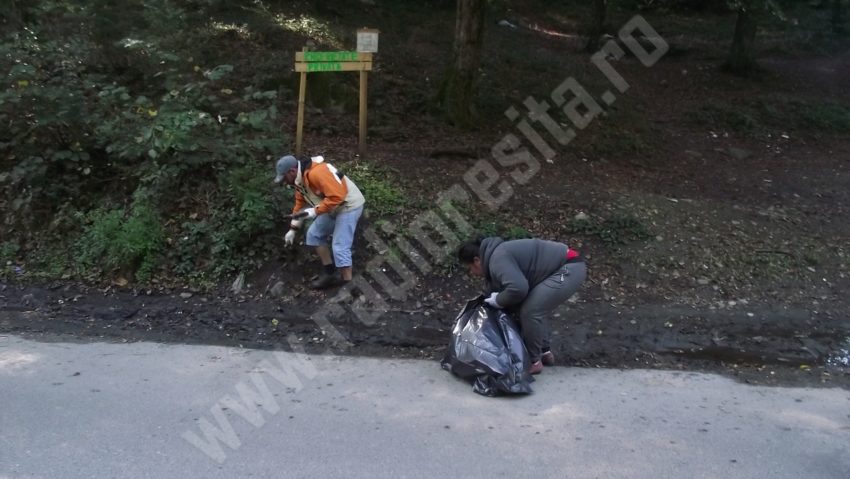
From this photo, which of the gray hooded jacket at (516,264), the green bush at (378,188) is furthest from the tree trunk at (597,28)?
the gray hooded jacket at (516,264)

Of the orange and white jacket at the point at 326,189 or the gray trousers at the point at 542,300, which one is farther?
the orange and white jacket at the point at 326,189

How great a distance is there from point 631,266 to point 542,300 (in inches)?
96.6

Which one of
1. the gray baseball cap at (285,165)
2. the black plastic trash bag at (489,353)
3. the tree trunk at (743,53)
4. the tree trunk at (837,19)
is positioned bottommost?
the black plastic trash bag at (489,353)

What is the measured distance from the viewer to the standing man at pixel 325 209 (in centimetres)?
616

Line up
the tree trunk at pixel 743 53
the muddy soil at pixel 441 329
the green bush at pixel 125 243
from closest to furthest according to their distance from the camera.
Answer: the muddy soil at pixel 441 329
the green bush at pixel 125 243
the tree trunk at pixel 743 53

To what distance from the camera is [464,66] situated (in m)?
9.49

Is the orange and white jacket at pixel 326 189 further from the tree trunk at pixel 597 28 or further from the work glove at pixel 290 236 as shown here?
the tree trunk at pixel 597 28

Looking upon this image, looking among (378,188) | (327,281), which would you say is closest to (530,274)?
(327,281)

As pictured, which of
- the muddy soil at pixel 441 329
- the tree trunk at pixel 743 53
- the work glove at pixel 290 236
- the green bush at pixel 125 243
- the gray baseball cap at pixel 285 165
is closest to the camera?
the muddy soil at pixel 441 329

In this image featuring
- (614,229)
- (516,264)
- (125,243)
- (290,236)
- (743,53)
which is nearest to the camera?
(516,264)

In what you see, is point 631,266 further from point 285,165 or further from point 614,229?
point 285,165

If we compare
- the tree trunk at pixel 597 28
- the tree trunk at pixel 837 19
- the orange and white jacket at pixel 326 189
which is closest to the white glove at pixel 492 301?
the orange and white jacket at pixel 326 189

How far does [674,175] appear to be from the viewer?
372 inches

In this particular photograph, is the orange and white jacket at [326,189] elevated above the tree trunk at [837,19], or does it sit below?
below
